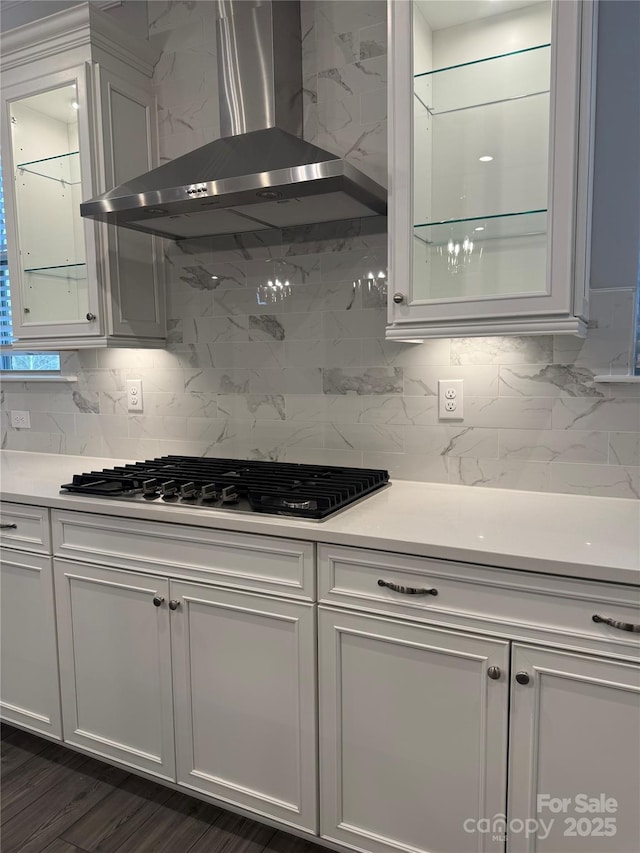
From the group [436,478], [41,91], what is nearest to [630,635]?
[436,478]

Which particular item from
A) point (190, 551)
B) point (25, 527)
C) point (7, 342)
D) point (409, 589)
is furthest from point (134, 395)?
point (409, 589)

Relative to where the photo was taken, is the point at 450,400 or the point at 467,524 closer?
the point at 467,524

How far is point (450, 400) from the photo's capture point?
6.66 feet

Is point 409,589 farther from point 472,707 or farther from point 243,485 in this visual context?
point 243,485

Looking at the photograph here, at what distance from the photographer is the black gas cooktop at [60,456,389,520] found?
5.56 feet

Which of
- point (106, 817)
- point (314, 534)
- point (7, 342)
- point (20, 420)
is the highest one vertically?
point (7, 342)

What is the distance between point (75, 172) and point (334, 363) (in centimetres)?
124

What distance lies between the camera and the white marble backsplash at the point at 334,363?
185cm

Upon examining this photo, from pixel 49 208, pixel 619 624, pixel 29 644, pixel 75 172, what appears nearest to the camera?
pixel 619 624

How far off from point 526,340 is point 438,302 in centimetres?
37

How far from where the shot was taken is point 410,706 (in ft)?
4.91

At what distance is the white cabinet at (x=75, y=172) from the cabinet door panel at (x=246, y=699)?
3.85 ft

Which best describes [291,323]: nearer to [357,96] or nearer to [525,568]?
[357,96]

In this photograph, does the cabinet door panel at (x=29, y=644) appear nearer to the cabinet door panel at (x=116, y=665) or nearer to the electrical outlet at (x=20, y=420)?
the cabinet door panel at (x=116, y=665)
